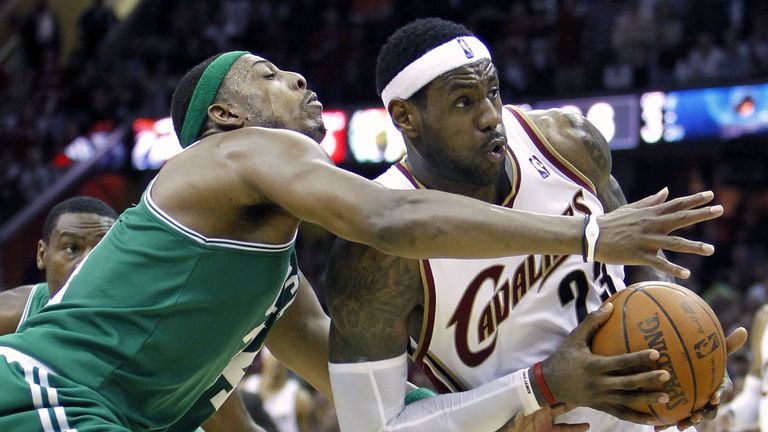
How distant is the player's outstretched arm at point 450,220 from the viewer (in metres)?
2.76

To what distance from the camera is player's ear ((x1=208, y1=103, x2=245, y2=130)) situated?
133 inches

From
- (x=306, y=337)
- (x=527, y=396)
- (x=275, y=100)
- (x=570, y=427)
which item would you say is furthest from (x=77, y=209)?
(x=570, y=427)

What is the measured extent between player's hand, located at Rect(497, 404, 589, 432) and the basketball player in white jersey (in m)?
0.05

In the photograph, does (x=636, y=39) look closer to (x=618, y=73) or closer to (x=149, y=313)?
(x=618, y=73)

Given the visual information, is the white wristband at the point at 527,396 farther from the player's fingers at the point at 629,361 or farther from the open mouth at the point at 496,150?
the open mouth at the point at 496,150

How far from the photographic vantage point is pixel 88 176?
1573 centimetres

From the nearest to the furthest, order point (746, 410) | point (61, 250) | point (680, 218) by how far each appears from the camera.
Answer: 1. point (680, 218)
2. point (61, 250)
3. point (746, 410)

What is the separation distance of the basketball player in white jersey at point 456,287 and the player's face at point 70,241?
1.38m

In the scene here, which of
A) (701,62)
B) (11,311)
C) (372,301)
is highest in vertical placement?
(372,301)

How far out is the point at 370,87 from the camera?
14.3 m

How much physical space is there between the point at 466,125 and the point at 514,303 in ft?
1.82

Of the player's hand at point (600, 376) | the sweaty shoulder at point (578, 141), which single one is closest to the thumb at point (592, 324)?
the player's hand at point (600, 376)

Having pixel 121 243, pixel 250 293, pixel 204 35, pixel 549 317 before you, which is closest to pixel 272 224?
pixel 250 293

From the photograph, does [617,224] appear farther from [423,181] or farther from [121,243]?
[121,243]
